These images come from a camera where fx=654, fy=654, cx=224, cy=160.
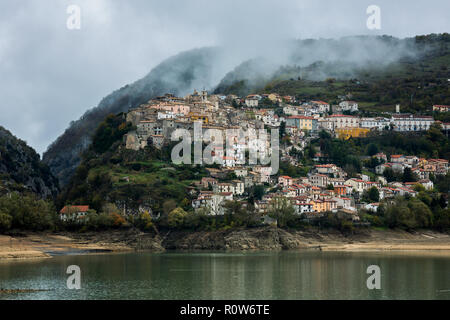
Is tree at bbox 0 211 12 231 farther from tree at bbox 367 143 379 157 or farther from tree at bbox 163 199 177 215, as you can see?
tree at bbox 367 143 379 157

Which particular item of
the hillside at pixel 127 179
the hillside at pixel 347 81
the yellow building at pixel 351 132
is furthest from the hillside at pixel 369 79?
the hillside at pixel 127 179

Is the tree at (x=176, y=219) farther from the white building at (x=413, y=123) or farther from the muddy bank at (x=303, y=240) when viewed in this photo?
the white building at (x=413, y=123)

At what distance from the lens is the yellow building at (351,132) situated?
128 meters

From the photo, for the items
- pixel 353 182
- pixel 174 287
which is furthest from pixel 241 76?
pixel 174 287

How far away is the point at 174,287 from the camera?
44719mm

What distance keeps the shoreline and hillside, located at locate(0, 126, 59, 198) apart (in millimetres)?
33918

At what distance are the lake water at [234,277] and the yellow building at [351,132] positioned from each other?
62.8 m

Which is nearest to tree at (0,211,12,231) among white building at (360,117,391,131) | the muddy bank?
the muddy bank

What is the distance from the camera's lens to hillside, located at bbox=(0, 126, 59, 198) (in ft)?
394

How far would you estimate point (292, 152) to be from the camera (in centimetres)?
11769

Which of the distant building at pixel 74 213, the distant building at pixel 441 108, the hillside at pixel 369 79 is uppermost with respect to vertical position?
the hillside at pixel 369 79

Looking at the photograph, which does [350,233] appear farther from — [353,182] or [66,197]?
[66,197]

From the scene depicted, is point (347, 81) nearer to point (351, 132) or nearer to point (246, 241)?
point (351, 132)
